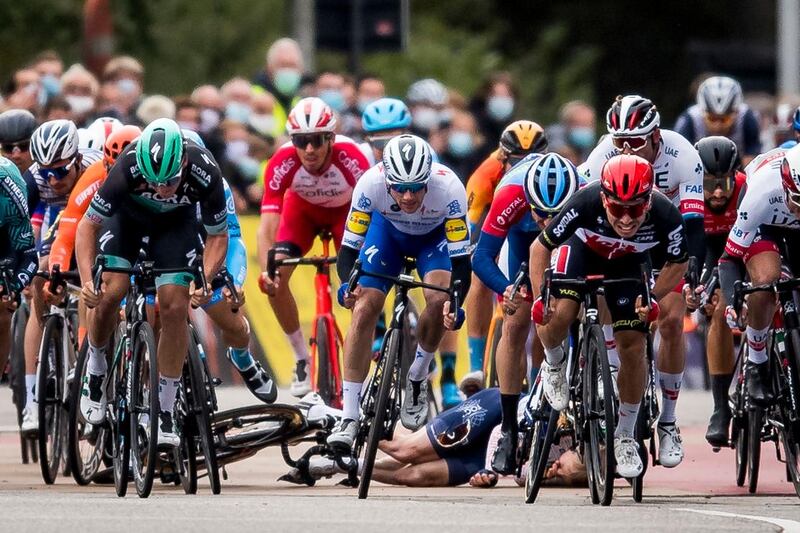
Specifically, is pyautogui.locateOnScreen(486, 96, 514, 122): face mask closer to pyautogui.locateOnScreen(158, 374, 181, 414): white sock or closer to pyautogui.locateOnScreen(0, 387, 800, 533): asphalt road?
pyautogui.locateOnScreen(0, 387, 800, 533): asphalt road

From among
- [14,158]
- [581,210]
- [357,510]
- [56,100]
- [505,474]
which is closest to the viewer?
[357,510]

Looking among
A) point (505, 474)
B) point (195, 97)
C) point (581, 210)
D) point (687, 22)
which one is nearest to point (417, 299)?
point (195, 97)

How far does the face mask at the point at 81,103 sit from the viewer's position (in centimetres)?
1986

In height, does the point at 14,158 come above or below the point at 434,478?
above

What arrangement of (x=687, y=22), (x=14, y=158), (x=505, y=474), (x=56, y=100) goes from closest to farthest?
(x=505, y=474) → (x=14, y=158) → (x=56, y=100) → (x=687, y=22)

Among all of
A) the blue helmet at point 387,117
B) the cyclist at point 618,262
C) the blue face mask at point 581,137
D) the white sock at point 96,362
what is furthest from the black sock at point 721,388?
the blue face mask at point 581,137

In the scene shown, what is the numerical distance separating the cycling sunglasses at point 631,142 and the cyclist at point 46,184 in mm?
3394

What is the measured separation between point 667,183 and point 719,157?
0.80 meters

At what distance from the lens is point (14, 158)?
15367 millimetres

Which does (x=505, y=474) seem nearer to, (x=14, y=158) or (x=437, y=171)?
(x=437, y=171)

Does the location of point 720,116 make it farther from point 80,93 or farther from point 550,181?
point 80,93

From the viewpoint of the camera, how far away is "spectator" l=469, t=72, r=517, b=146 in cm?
2316

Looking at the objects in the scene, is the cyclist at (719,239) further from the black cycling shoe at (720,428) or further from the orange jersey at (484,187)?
the orange jersey at (484,187)

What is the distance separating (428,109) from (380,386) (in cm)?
963
